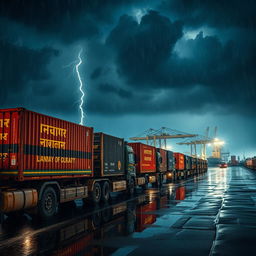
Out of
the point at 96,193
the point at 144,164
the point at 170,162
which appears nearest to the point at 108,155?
the point at 96,193

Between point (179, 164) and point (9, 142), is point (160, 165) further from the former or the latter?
point (9, 142)

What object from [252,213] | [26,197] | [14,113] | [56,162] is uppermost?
[14,113]

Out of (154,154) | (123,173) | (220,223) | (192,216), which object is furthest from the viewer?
(154,154)

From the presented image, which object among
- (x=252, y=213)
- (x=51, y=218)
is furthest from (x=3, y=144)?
(x=252, y=213)

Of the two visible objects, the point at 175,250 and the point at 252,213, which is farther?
the point at 252,213

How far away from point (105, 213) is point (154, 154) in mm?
18556

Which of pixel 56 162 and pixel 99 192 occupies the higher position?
pixel 56 162

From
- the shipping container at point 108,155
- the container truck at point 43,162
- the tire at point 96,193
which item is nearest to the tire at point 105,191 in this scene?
the container truck at point 43,162

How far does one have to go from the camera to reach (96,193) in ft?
55.9

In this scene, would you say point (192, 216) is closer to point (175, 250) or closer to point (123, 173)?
point (175, 250)

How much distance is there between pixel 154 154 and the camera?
31266mm

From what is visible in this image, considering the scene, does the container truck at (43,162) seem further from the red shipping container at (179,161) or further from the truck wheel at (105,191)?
the red shipping container at (179,161)

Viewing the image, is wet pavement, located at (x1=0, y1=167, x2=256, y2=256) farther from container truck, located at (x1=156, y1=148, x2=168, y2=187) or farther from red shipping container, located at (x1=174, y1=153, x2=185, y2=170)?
red shipping container, located at (x1=174, y1=153, x2=185, y2=170)

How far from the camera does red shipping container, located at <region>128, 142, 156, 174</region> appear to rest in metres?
25.9
